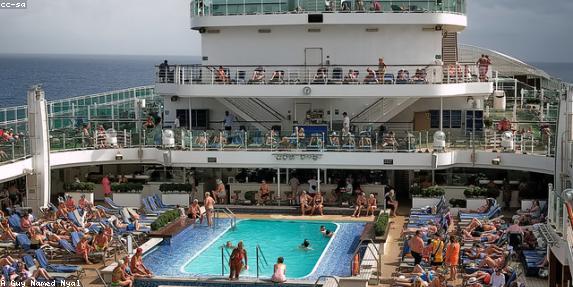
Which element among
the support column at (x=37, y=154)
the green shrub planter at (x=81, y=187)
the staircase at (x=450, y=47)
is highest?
the staircase at (x=450, y=47)

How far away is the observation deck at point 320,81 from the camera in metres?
28.3

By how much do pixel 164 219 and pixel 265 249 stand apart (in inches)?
131

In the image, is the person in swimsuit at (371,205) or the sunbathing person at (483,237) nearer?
the sunbathing person at (483,237)

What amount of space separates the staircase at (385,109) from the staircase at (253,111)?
332 centimetres

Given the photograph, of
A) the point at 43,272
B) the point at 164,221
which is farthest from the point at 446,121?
the point at 43,272

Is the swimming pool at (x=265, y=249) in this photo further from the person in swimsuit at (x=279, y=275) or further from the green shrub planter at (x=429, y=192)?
the green shrub planter at (x=429, y=192)

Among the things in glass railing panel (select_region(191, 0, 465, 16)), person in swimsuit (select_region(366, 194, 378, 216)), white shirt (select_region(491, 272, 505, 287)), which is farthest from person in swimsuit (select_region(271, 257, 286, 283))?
glass railing panel (select_region(191, 0, 465, 16))

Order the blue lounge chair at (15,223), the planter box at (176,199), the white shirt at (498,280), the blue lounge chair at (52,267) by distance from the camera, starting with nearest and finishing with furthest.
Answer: the white shirt at (498,280) → the blue lounge chair at (52,267) → the blue lounge chair at (15,223) → the planter box at (176,199)

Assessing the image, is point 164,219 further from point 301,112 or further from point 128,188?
point 301,112

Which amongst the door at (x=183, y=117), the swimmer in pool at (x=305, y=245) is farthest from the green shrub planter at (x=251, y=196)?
the swimmer in pool at (x=305, y=245)

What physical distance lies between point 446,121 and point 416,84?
3.15m

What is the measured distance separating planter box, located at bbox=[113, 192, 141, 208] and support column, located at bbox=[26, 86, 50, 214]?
277 centimetres

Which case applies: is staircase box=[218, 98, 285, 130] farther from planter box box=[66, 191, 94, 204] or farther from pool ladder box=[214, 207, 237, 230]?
planter box box=[66, 191, 94, 204]

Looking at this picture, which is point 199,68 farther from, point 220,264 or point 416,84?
point 220,264
